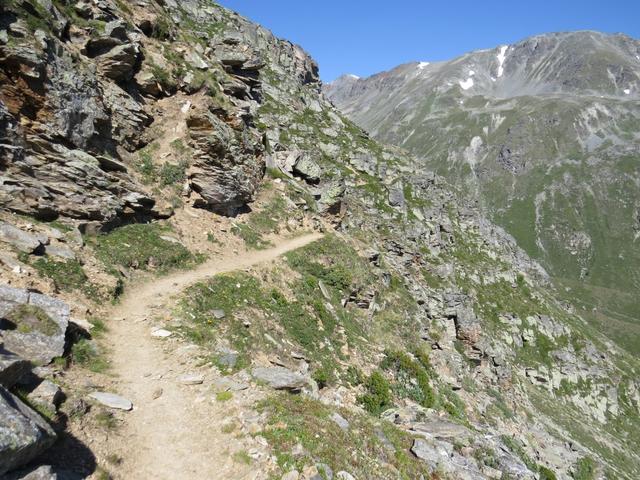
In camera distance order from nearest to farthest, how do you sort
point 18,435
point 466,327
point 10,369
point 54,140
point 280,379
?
1. point 18,435
2. point 10,369
3. point 280,379
4. point 54,140
5. point 466,327

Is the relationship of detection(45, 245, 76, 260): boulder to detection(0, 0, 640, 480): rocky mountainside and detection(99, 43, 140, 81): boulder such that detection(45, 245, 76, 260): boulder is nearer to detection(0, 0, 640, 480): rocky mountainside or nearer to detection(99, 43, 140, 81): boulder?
detection(0, 0, 640, 480): rocky mountainside

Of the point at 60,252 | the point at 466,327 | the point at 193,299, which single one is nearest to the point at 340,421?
the point at 193,299

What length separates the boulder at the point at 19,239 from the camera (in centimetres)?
1648

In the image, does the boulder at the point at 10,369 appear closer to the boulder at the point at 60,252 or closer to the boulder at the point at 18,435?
the boulder at the point at 18,435

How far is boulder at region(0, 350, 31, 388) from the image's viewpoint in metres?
8.88

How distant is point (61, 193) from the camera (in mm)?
21047


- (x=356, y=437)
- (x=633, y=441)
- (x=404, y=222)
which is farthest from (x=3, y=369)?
(x=633, y=441)

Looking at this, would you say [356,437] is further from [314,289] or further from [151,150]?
[151,150]

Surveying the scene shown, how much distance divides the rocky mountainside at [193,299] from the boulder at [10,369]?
0.04 meters

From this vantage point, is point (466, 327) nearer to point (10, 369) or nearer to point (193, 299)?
point (193, 299)

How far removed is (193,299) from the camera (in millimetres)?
20234

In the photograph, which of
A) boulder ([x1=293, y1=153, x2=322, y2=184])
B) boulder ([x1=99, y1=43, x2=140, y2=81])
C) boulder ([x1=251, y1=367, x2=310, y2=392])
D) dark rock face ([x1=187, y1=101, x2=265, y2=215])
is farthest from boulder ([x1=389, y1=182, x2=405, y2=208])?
boulder ([x1=251, y1=367, x2=310, y2=392])

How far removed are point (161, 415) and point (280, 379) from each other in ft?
14.9

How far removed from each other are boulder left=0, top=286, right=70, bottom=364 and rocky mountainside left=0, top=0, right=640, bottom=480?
5 cm
